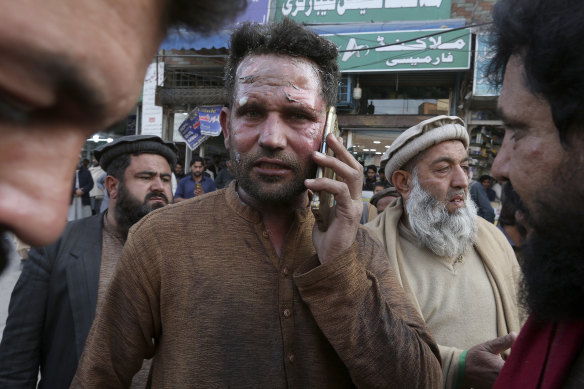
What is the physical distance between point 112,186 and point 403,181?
221 cm

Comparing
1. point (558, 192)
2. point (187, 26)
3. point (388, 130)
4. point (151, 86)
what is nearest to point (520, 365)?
point (558, 192)

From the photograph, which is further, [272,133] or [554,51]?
[272,133]

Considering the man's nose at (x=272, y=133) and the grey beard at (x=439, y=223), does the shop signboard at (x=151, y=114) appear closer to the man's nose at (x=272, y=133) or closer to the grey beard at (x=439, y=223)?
the grey beard at (x=439, y=223)

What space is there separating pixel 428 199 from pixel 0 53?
9.60 feet

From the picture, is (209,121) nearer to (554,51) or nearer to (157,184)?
(157,184)

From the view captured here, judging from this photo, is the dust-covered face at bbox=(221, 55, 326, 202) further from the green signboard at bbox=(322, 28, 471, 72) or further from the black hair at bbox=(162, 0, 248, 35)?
the green signboard at bbox=(322, 28, 471, 72)

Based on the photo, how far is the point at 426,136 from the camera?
116 inches

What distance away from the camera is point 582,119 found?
1.04 m

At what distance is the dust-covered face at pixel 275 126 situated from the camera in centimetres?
150

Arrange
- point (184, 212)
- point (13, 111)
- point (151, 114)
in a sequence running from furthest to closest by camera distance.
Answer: point (151, 114) → point (184, 212) → point (13, 111)

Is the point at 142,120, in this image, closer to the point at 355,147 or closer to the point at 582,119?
the point at 355,147

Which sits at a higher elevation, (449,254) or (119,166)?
(119,166)

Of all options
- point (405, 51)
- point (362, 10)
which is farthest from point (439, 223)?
point (362, 10)

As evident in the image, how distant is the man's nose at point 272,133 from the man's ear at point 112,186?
6.39ft
